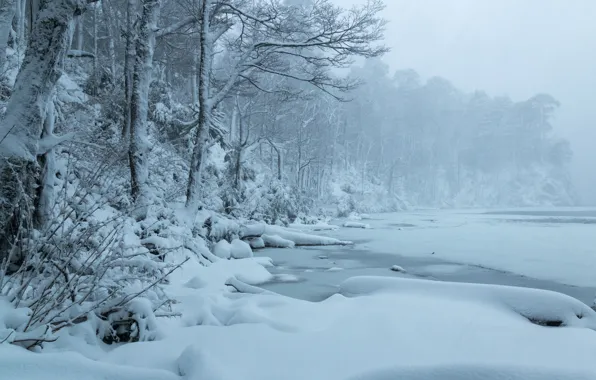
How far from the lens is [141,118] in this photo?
6.51 m

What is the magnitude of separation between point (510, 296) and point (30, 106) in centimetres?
442

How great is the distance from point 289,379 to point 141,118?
568 centimetres

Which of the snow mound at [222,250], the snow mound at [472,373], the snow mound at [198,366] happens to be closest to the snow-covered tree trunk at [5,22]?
the snow mound at [222,250]

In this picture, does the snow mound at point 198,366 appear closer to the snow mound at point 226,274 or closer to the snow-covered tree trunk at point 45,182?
the snow-covered tree trunk at point 45,182

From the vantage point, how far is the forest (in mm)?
2533

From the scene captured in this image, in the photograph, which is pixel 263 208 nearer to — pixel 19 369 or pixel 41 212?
pixel 41 212

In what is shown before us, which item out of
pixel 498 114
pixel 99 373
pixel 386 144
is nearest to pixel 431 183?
pixel 386 144

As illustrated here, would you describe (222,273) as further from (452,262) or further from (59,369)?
(452,262)

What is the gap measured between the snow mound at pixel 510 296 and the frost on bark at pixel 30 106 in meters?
3.21

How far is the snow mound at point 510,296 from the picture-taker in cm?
328

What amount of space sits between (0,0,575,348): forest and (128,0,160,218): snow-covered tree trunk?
0.02 metres

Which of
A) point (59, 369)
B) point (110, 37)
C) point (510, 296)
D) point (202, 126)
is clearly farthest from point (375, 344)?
point (110, 37)

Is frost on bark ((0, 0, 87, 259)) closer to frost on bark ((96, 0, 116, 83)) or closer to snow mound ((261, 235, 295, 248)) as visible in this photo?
snow mound ((261, 235, 295, 248))

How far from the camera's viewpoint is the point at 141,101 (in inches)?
255
